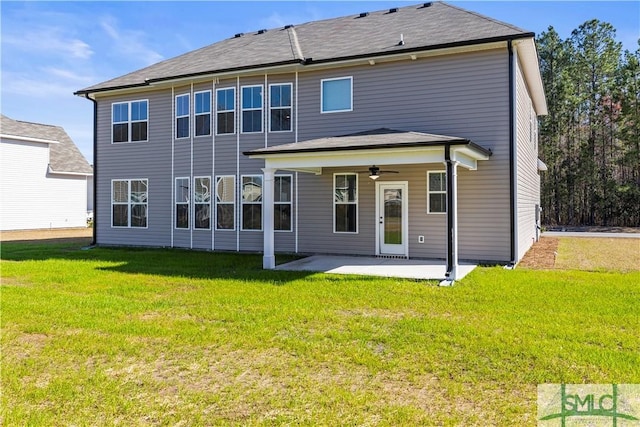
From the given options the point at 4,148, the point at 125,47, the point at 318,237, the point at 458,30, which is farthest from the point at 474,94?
the point at 4,148

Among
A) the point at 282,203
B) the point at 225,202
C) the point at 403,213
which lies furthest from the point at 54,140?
the point at 403,213

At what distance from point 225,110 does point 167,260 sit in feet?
16.0

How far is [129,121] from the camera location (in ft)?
49.8

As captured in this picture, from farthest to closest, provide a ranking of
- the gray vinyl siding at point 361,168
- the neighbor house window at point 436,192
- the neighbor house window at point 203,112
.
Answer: the neighbor house window at point 203,112 < the neighbor house window at point 436,192 < the gray vinyl siding at point 361,168

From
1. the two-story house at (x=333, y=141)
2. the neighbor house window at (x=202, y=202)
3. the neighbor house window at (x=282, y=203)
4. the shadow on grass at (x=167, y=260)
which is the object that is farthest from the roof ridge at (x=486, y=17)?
the neighbor house window at (x=202, y=202)

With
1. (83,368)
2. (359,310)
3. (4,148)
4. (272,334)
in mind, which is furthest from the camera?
(4,148)

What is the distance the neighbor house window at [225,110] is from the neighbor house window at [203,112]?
1.11 feet

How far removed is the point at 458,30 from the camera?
11.2 meters

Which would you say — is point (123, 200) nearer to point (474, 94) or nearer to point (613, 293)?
point (474, 94)

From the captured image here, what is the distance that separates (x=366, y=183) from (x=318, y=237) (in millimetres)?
1999

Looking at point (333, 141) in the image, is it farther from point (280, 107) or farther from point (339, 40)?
point (339, 40)

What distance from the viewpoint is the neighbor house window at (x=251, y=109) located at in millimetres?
13219

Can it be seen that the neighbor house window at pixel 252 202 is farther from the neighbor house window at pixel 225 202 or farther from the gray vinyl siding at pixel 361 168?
the neighbor house window at pixel 225 202

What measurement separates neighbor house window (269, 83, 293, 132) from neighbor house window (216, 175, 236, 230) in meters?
2.05
